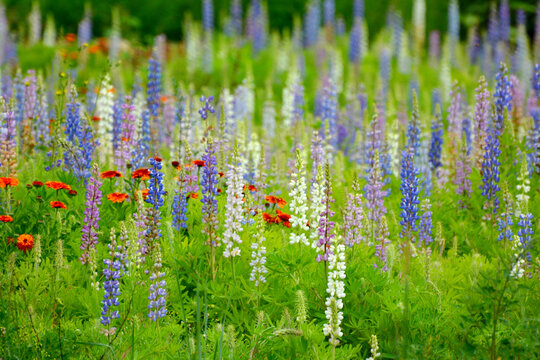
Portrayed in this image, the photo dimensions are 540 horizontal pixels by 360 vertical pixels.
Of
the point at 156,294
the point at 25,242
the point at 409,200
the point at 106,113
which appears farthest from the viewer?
the point at 106,113

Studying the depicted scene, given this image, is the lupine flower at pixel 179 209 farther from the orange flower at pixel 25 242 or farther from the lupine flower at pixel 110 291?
the lupine flower at pixel 110 291

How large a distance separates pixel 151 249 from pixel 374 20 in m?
15.5

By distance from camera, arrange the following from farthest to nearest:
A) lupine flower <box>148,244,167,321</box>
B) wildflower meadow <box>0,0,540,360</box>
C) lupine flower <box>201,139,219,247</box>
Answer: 1. lupine flower <box>201,139,219,247</box>
2. lupine flower <box>148,244,167,321</box>
3. wildflower meadow <box>0,0,540,360</box>

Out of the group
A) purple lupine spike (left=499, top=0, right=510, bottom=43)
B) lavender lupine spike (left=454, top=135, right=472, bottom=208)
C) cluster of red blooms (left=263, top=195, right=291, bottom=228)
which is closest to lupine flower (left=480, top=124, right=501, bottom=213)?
lavender lupine spike (left=454, top=135, right=472, bottom=208)

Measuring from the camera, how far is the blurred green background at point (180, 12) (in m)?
16.1

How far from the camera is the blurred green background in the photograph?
16.1 m

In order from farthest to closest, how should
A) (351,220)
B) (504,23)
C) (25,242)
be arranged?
(504,23), (351,220), (25,242)

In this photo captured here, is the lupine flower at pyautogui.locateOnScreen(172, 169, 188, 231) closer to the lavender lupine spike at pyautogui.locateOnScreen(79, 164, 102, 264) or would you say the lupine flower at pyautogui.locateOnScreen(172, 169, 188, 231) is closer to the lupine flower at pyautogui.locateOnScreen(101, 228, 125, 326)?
the lavender lupine spike at pyautogui.locateOnScreen(79, 164, 102, 264)

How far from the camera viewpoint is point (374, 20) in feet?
59.4

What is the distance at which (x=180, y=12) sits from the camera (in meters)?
17.2

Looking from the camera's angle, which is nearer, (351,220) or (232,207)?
(232,207)

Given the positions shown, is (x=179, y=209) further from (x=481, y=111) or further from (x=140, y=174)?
(x=481, y=111)

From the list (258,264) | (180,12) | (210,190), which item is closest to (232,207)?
(210,190)

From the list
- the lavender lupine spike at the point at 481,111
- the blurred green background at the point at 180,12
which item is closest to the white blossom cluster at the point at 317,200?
the lavender lupine spike at the point at 481,111
